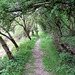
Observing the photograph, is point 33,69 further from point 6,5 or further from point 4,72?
point 6,5

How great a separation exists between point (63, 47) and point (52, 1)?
481 cm

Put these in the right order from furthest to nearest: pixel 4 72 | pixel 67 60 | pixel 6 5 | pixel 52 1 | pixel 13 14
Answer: pixel 67 60 < pixel 4 72 < pixel 13 14 < pixel 6 5 < pixel 52 1

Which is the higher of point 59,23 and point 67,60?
point 59,23

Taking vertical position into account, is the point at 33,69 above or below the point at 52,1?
below

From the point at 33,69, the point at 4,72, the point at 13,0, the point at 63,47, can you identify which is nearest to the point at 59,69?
the point at 33,69

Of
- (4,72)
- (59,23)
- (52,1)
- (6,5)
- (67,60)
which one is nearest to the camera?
(52,1)

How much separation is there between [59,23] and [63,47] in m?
2.16

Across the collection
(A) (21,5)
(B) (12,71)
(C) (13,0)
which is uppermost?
(C) (13,0)

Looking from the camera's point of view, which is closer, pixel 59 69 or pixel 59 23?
pixel 59 69

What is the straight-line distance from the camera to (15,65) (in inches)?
216

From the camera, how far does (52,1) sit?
125 inches

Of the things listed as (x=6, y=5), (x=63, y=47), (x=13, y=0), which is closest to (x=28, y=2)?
(x=13, y=0)

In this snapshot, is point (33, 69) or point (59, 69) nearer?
point (59, 69)

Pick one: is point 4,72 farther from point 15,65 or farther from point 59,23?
point 59,23
